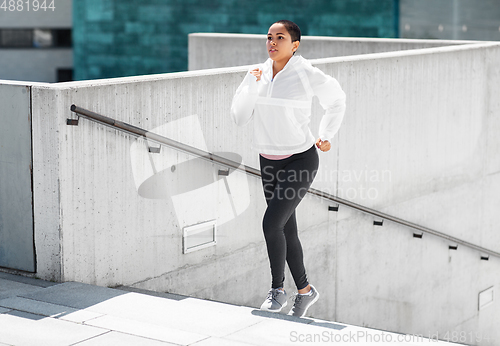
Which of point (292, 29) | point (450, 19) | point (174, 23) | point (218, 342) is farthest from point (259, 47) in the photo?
point (174, 23)

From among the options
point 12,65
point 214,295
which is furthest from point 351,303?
point 12,65

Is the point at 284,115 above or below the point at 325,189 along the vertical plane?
above

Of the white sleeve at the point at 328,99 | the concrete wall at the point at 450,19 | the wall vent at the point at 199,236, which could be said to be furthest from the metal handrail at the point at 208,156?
the concrete wall at the point at 450,19

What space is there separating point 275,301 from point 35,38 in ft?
90.5

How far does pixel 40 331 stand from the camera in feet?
14.0

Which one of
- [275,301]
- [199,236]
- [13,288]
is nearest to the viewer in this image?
[275,301]

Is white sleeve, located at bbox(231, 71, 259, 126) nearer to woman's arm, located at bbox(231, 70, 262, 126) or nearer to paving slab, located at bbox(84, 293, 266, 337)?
woman's arm, located at bbox(231, 70, 262, 126)

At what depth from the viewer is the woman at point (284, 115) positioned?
4.64m

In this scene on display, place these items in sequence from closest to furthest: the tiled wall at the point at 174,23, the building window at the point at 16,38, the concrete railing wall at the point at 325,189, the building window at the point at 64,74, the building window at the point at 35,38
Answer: the concrete railing wall at the point at 325,189
the tiled wall at the point at 174,23
the building window at the point at 35,38
the building window at the point at 16,38
the building window at the point at 64,74

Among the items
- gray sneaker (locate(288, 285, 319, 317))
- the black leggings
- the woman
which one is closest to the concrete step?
gray sneaker (locate(288, 285, 319, 317))

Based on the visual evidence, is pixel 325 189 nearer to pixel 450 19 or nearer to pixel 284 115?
pixel 284 115

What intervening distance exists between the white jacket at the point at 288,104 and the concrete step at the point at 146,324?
110cm

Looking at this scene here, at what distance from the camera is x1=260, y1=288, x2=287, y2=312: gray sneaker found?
194 inches

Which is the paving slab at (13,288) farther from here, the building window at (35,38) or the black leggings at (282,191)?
the building window at (35,38)
